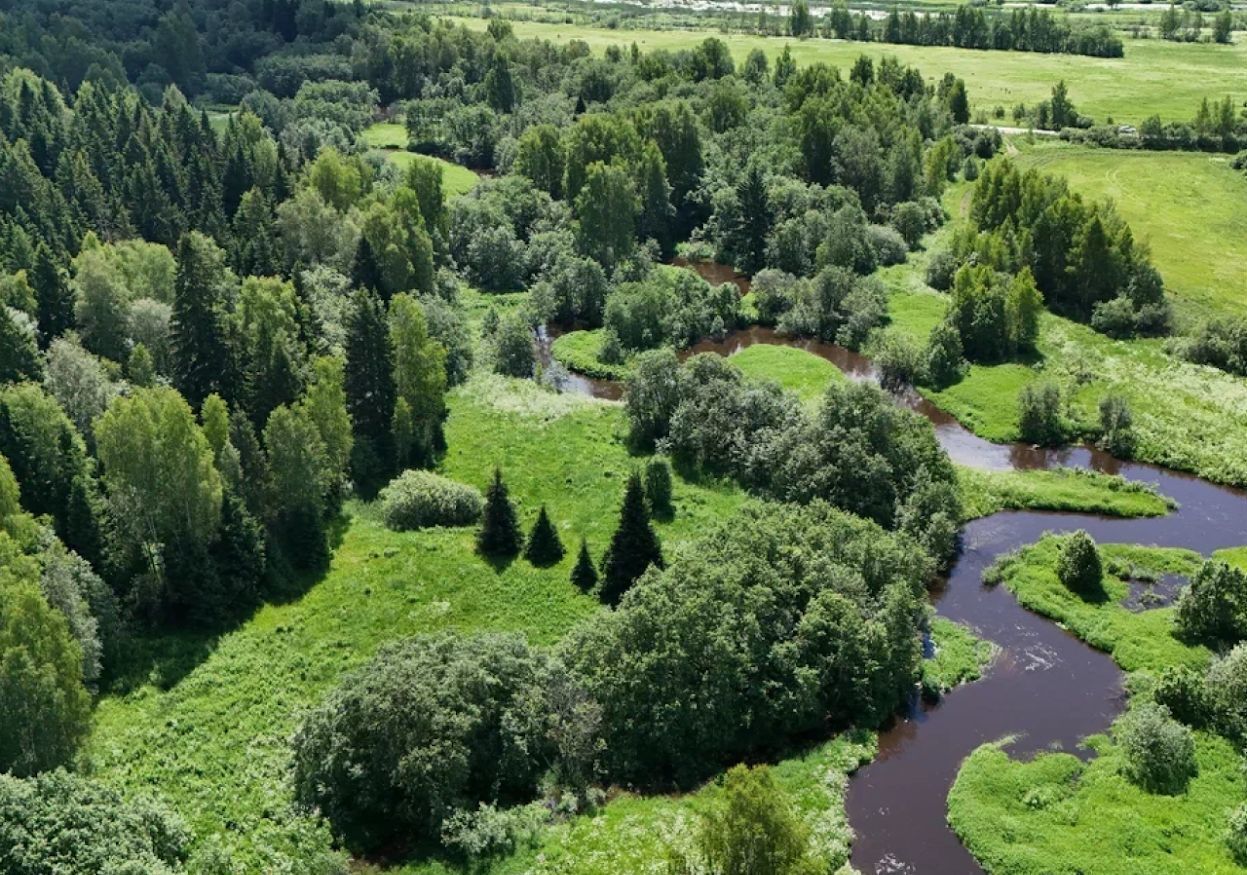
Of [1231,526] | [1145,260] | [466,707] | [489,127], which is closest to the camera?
[466,707]

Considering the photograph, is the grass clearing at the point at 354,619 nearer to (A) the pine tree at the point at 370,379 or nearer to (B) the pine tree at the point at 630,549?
(B) the pine tree at the point at 630,549

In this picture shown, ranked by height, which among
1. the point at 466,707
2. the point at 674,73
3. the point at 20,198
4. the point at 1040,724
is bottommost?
the point at 1040,724

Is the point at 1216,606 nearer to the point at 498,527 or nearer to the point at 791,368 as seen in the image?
the point at 498,527

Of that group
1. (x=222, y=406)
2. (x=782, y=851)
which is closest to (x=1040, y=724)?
(x=782, y=851)

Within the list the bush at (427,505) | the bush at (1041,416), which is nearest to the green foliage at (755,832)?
the bush at (427,505)

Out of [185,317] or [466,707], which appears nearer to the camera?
[466,707]

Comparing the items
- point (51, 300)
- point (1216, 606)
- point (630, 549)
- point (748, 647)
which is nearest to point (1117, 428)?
point (1216, 606)

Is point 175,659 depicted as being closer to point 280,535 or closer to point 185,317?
point 280,535
